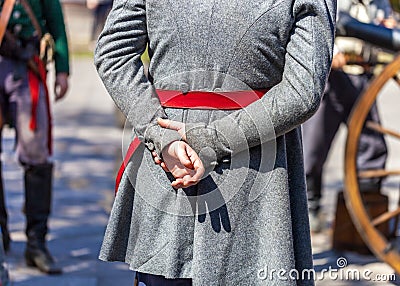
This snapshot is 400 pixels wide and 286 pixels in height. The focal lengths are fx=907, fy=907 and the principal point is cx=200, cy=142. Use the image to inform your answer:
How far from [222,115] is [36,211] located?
2.35 meters

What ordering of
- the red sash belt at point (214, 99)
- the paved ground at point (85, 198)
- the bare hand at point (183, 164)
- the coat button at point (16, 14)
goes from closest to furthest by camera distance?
the bare hand at point (183, 164)
the red sash belt at point (214, 99)
the coat button at point (16, 14)
the paved ground at point (85, 198)

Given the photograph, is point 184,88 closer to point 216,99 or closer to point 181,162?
point 216,99

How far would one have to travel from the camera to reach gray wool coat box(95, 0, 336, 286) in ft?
8.12

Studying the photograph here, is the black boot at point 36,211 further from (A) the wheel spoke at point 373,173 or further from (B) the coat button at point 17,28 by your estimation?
(A) the wheel spoke at point 373,173

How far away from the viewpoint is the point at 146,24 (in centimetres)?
258

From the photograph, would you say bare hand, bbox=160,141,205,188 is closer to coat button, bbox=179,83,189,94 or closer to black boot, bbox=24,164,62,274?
coat button, bbox=179,83,189,94

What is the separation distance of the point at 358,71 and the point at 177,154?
2.85 meters

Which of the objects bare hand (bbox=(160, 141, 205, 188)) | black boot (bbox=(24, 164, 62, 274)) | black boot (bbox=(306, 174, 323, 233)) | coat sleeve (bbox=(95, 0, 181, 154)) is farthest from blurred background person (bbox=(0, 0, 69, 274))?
bare hand (bbox=(160, 141, 205, 188))

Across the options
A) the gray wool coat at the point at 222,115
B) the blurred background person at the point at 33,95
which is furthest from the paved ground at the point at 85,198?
the gray wool coat at the point at 222,115

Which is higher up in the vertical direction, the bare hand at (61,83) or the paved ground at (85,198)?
the bare hand at (61,83)

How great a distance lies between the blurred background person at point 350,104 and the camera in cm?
493

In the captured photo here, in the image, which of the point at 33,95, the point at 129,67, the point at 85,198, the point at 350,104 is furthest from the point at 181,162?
the point at 85,198

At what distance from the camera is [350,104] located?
5.07 meters

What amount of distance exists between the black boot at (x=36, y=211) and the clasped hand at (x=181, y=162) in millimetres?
2237
